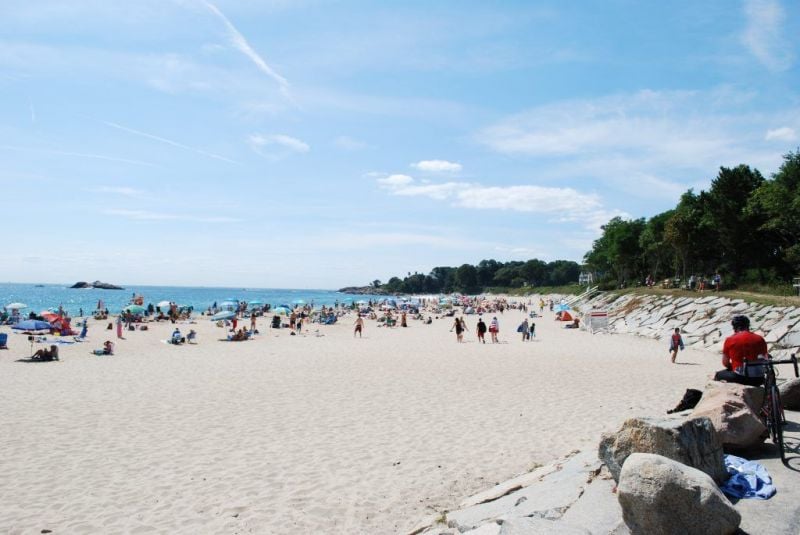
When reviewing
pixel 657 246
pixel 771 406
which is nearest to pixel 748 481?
pixel 771 406

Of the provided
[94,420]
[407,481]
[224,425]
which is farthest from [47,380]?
[407,481]

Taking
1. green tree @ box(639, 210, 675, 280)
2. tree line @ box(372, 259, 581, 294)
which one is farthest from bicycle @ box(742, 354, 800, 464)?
tree line @ box(372, 259, 581, 294)

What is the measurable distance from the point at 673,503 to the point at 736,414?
253 centimetres

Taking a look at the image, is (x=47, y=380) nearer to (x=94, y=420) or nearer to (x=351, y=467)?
(x=94, y=420)

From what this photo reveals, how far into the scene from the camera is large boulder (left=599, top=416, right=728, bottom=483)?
4.48 metres

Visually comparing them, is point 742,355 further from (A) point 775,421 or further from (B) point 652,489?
(B) point 652,489

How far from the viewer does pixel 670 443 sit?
4.46 m

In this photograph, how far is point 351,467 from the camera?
7.96m

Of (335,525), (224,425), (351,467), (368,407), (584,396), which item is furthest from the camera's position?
(584,396)

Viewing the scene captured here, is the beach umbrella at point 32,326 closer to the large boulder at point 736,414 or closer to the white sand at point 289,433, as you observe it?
the white sand at point 289,433

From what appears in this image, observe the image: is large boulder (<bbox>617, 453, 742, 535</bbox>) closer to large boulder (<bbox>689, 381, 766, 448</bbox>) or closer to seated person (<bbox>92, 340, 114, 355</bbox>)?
large boulder (<bbox>689, 381, 766, 448</bbox>)

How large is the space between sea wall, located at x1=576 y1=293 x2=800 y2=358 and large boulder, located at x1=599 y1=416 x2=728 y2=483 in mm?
14484

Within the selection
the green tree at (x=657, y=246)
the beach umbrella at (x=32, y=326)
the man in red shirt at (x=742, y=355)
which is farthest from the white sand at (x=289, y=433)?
the green tree at (x=657, y=246)

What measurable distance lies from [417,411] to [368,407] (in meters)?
1.21
